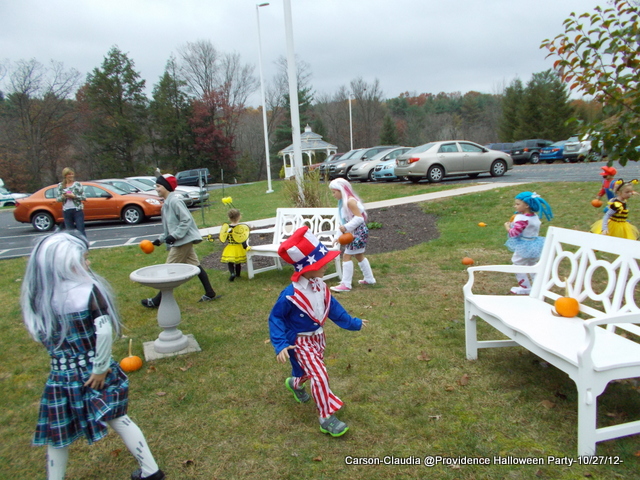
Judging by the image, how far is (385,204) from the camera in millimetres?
12867

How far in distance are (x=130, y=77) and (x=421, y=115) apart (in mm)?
38483

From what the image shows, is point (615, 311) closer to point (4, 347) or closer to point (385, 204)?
point (4, 347)

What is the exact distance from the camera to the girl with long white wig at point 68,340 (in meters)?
2.38

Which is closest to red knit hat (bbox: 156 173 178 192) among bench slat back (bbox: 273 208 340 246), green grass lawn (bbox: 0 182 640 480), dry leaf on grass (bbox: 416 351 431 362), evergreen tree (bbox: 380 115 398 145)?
green grass lawn (bbox: 0 182 640 480)

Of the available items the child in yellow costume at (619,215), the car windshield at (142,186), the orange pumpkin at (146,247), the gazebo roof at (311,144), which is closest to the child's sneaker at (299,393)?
the orange pumpkin at (146,247)

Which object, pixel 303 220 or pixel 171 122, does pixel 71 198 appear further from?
pixel 171 122

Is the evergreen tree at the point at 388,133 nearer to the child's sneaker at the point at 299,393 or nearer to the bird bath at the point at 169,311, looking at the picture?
the bird bath at the point at 169,311

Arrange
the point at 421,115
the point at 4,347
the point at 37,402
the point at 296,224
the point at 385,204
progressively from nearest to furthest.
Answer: the point at 37,402 → the point at 4,347 → the point at 296,224 → the point at 385,204 → the point at 421,115

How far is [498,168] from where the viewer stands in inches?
685

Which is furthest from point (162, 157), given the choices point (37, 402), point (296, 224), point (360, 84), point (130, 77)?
point (37, 402)

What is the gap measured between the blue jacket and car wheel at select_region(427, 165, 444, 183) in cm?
1407

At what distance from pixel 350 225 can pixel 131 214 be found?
12061 mm

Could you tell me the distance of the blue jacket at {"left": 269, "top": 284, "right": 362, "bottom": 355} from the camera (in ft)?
9.55

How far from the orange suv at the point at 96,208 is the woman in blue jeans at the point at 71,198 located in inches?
236
